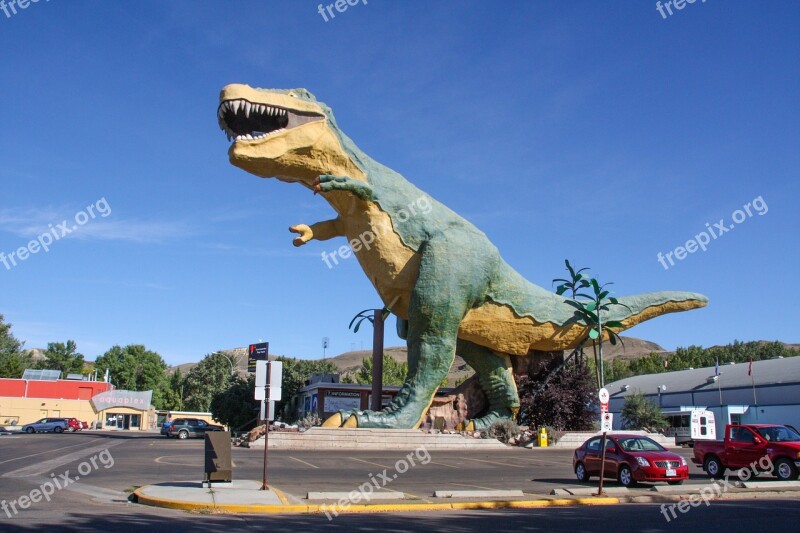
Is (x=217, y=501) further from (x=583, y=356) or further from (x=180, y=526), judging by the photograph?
(x=583, y=356)

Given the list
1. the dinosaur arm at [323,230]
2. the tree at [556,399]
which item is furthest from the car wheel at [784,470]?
the dinosaur arm at [323,230]

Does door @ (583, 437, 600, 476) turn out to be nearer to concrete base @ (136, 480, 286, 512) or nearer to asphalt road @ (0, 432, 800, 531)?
asphalt road @ (0, 432, 800, 531)

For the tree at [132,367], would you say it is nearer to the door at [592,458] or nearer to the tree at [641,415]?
the tree at [641,415]

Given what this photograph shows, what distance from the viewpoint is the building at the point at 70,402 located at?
61.6m

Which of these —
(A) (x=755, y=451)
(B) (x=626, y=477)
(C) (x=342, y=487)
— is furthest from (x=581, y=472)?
(C) (x=342, y=487)

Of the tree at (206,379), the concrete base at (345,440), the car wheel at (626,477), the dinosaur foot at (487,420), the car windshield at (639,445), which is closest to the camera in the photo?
the car wheel at (626,477)

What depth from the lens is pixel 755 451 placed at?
47.5 feet

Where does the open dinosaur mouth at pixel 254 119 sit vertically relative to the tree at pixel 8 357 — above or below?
above

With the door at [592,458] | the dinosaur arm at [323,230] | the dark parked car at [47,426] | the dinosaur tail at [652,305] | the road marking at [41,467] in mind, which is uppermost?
the dinosaur arm at [323,230]

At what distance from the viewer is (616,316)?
28812 mm

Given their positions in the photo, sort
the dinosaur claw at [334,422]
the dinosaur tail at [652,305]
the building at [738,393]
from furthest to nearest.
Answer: the building at [738,393] < the dinosaur tail at [652,305] < the dinosaur claw at [334,422]

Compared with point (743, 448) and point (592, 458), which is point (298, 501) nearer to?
point (592, 458)
